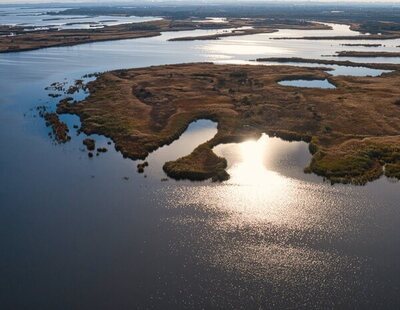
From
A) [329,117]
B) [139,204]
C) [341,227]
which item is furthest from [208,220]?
[329,117]

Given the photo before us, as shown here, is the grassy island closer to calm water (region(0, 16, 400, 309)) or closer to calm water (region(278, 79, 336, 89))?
calm water (region(278, 79, 336, 89))

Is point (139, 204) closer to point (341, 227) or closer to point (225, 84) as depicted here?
point (341, 227)

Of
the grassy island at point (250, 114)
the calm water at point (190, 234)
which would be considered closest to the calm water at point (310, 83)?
the grassy island at point (250, 114)

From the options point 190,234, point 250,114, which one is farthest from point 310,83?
point 190,234

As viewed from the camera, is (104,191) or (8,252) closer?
(8,252)

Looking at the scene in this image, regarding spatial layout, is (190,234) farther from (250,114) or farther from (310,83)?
(310,83)

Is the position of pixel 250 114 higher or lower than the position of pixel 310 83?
higher
